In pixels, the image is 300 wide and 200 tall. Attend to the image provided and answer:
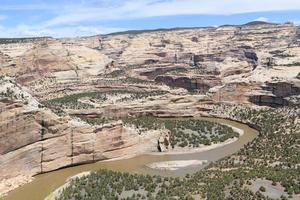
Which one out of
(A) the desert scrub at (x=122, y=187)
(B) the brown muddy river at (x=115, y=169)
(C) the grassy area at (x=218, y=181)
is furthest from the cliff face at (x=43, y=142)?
(C) the grassy area at (x=218, y=181)

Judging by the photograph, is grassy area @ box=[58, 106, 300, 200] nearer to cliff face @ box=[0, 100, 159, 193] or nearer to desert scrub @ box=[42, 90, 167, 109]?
cliff face @ box=[0, 100, 159, 193]

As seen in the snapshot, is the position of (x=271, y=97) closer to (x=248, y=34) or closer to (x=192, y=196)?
(x=192, y=196)

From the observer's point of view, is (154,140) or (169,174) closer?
(169,174)

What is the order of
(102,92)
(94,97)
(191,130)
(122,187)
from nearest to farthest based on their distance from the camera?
(122,187)
(191,130)
(94,97)
(102,92)

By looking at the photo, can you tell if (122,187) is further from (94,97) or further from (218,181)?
(94,97)

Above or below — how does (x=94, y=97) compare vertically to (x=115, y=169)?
above

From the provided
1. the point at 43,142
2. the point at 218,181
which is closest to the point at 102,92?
the point at 43,142

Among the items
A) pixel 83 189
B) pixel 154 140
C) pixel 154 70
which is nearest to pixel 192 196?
pixel 83 189


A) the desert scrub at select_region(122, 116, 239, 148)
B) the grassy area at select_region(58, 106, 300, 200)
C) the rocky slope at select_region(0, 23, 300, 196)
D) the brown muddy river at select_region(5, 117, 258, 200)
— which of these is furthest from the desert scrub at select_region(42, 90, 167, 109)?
the grassy area at select_region(58, 106, 300, 200)
